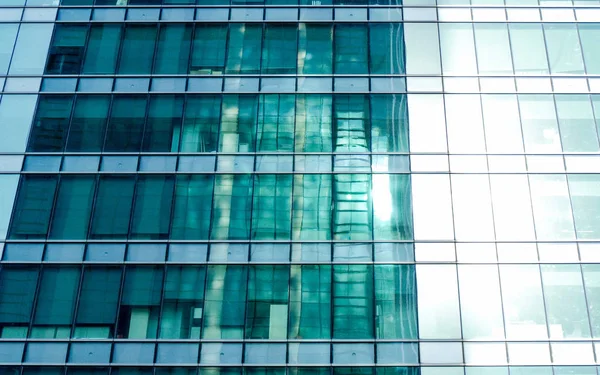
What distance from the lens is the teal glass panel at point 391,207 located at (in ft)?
65.2

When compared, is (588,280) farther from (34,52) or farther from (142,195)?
(34,52)

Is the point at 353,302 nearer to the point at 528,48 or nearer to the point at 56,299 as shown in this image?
the point at 56,299

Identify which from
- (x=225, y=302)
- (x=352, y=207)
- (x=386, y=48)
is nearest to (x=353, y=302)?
(x=352, y=207)

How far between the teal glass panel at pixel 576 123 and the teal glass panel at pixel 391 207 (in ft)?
21.0

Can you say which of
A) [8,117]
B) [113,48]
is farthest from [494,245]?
[8,117]

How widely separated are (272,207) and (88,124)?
8016 mm

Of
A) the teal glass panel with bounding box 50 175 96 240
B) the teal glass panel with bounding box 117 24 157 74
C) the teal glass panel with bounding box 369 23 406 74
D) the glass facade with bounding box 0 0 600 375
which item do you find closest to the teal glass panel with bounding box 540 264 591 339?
the glass facade with bounding box 0 0 600 375

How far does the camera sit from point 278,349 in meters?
18.6

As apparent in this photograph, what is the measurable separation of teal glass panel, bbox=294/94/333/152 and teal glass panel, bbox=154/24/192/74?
197 inches

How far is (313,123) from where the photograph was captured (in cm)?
2139

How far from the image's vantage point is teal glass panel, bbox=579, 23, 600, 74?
22.1 meters

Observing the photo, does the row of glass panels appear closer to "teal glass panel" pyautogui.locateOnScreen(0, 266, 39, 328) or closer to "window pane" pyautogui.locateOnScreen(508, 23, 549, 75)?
"teal glass panel" pyautogui.locateOnScreen(0, 266, 39, 328)

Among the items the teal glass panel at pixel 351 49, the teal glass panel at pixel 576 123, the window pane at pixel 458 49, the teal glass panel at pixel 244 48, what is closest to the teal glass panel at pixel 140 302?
the teal glass panel at pixel 244 48

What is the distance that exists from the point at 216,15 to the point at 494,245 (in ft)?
46.8
